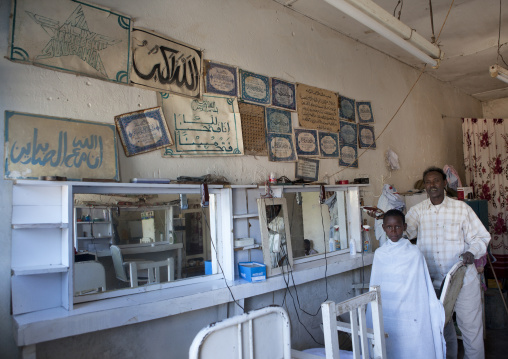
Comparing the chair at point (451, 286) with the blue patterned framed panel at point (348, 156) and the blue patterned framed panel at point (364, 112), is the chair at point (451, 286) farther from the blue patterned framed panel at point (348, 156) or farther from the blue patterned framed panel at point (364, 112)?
the blue patterned framed panel at point (364, 112)

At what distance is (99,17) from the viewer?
7.29ft

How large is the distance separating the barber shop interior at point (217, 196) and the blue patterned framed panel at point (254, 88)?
0.5 inches

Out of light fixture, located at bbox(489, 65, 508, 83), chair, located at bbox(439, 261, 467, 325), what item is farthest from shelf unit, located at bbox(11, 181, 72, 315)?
light fixture, located at bbox(489, 65, 508, 83)

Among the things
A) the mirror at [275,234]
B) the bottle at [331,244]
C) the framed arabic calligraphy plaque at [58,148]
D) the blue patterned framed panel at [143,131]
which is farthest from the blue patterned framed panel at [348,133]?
the framed arabic calligraphy plaque at [58,148]

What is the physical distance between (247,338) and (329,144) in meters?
2.61

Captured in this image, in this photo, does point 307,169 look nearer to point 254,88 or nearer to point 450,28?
point 254,88

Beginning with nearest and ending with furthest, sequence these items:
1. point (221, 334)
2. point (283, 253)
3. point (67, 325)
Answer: point (221, 334) → point (67, 325) → point (283, 253)

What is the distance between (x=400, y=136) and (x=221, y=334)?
13.8 ft

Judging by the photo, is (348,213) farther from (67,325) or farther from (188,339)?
(67,325)

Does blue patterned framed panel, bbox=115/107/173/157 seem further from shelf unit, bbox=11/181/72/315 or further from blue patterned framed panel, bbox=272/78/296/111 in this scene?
blue patterned framed panel, bbox=272/78/296/111

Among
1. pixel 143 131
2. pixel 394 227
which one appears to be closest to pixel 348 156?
pixel 394 227

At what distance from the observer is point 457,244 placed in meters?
2.87

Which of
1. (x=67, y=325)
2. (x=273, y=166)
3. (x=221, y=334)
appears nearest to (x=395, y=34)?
(x=273, y=166)

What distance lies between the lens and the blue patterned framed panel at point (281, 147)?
3.15 meters
